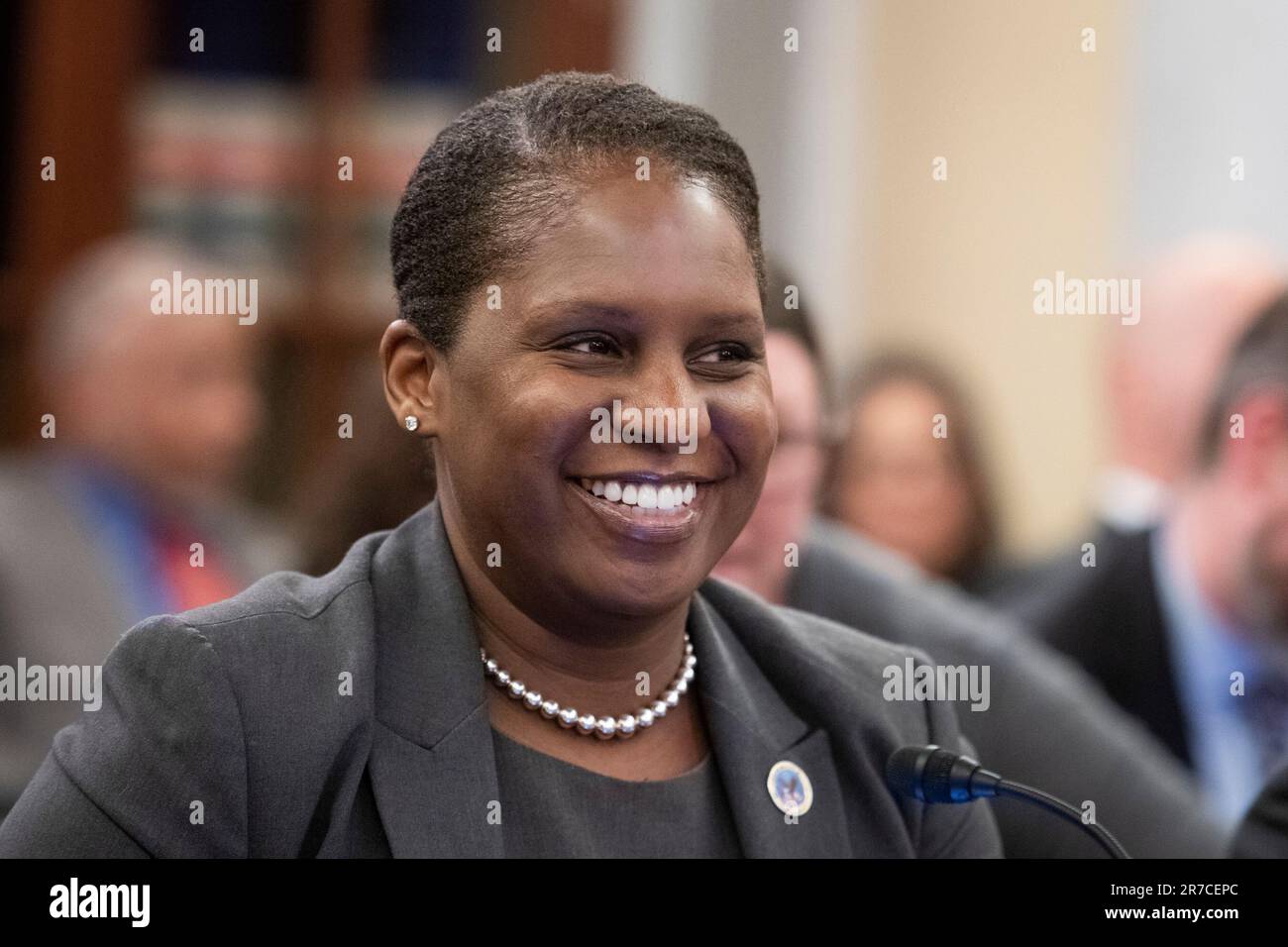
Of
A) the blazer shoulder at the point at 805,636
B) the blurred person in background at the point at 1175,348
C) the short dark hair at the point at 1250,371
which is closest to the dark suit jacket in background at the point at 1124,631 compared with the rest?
the short dark hair at the point at 1250,371

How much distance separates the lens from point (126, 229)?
382 centimetres

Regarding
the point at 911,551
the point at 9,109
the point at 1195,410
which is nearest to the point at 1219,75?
the point at 1195,410

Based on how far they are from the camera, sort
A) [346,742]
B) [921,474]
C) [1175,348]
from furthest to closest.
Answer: [921,474], [1175,348], [346,742]

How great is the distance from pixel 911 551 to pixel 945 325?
0.79 m

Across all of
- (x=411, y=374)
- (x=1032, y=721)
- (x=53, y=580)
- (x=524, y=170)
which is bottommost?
(x=1032, y=721)

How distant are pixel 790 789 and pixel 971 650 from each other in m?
0.69

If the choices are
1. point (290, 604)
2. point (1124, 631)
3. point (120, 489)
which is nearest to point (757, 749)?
point (290, 604)

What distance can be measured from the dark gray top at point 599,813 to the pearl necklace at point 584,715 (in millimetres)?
32

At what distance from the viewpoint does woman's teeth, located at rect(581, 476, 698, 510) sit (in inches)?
48.0

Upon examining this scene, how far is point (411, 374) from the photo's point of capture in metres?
1.28

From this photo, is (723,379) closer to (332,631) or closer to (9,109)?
(332,631)

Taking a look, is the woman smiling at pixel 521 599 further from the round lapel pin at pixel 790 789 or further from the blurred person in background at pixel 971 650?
the blurred person in background at pixel 971 650

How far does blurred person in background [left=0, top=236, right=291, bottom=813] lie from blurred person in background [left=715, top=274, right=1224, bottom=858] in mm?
576

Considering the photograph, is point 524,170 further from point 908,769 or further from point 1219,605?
point 1219,605
